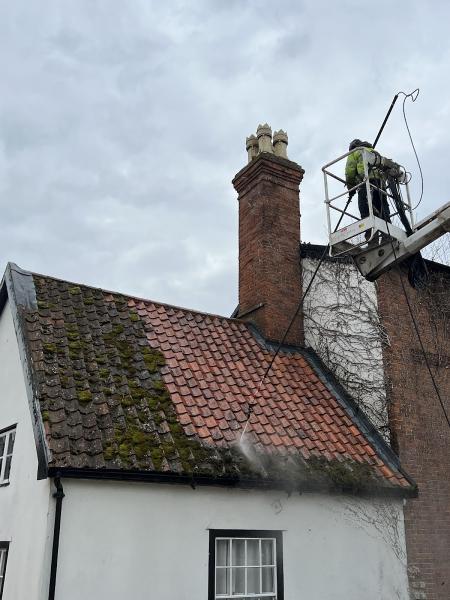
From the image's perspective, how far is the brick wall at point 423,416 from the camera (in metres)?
9.15

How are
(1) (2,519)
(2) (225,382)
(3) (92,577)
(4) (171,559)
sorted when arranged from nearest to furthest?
(3) (92,577)
(4) (171,559)
(1) (2,519)
(2) (225,382)

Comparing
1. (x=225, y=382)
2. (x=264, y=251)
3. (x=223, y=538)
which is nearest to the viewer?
(x=223, y=538)

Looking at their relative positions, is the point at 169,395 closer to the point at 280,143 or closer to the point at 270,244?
the point at 270,244

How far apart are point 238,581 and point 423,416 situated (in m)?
4.58

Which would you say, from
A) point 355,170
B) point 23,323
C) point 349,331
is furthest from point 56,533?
point 349,331

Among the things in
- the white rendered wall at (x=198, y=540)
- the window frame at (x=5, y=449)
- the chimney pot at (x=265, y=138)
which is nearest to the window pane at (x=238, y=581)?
the white rendered wall at (x=198, y=540)

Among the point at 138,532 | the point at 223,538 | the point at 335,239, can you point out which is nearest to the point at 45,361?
the point at 138,532

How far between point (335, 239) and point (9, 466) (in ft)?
19.5

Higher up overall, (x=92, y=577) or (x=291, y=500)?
(x=291, y=500)

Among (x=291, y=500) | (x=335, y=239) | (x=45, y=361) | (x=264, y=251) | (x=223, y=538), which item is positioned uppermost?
(x=264, y=251)

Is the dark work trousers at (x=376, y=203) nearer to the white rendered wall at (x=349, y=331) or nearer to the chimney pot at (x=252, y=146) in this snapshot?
the white rendered wall at (x=349, y=331)

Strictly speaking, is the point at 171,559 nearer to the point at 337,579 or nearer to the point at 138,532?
the point at 138,532

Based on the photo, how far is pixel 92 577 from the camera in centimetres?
657

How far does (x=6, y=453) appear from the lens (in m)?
8.92
